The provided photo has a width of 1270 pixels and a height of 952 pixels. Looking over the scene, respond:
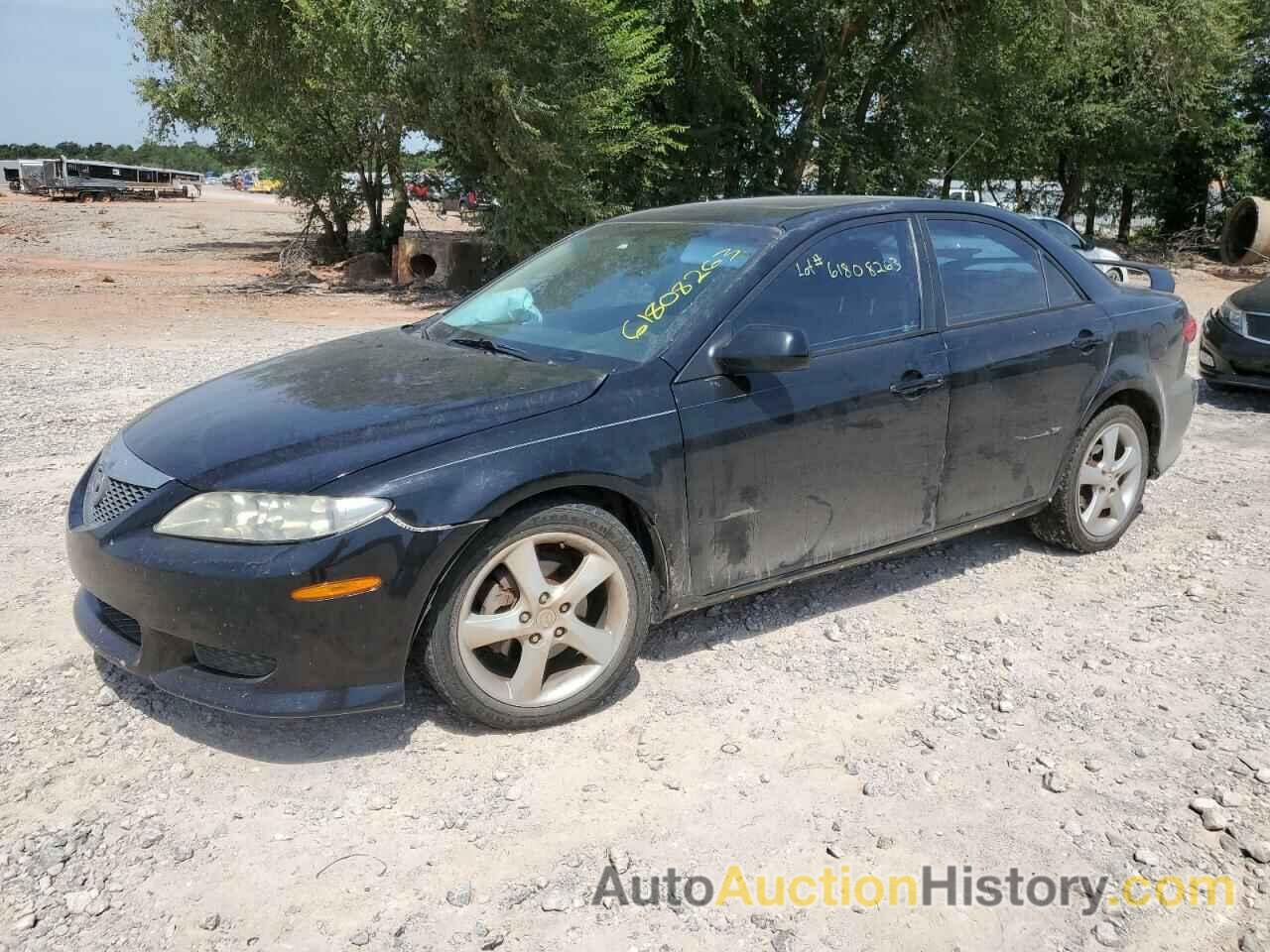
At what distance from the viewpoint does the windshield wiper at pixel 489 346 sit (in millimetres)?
3916

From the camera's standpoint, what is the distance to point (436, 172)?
59.8 ft

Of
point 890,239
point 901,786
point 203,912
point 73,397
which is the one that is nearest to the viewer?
point 203,912

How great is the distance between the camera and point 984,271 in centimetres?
455

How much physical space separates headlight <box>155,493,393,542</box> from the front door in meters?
1.11

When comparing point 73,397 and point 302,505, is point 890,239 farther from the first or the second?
point 73,397

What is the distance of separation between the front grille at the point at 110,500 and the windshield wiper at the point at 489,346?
130 cm

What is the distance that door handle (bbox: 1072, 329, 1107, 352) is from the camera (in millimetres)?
4684

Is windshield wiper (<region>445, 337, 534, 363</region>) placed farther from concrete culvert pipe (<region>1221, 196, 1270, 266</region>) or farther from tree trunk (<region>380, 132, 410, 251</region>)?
concrete culvert pipe (<region>1221, 196, 1270, 266</region>)

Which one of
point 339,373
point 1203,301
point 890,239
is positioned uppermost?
point 890,239

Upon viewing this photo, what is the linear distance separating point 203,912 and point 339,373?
6.21ft

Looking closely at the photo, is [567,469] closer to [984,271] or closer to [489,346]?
[489,346]

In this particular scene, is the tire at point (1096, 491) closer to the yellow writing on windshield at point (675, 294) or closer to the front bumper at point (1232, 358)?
the yellow writing on windshield at point (675, 294)

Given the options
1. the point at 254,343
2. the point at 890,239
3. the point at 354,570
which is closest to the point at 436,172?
the point at 254,343

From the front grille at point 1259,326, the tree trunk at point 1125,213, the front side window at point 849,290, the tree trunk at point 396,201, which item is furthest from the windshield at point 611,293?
the tree trunk at point 1125,213
